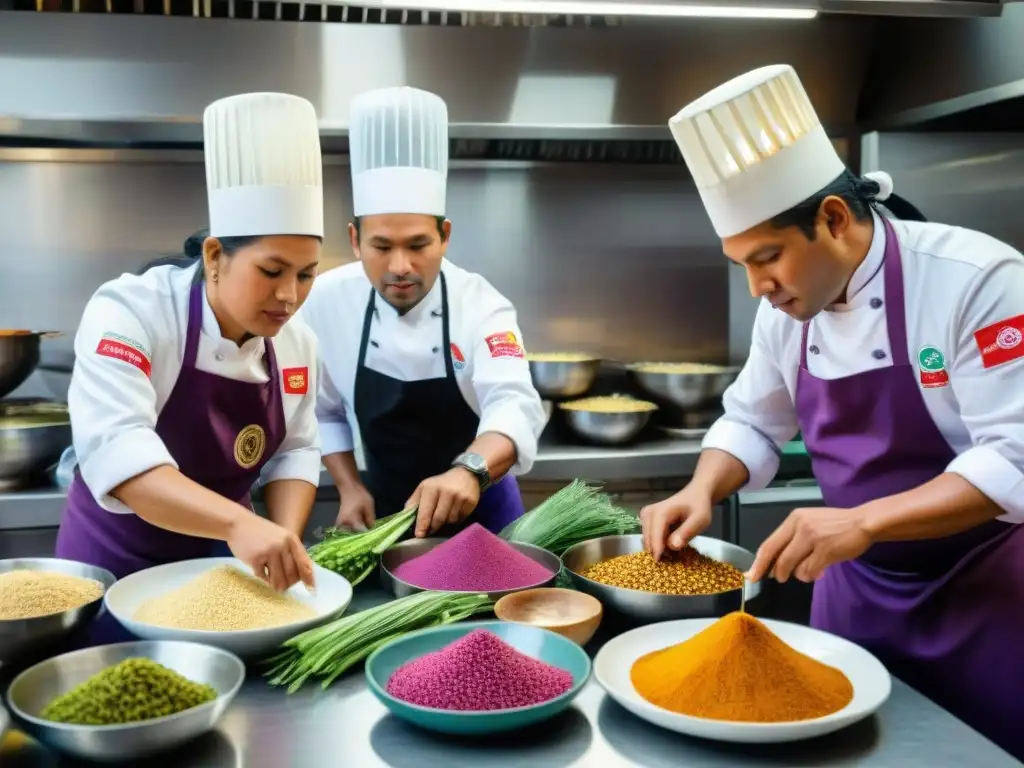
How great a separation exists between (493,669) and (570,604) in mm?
335

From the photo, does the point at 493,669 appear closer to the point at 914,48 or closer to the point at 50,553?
the point at 50,553

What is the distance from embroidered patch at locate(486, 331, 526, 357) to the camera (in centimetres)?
256

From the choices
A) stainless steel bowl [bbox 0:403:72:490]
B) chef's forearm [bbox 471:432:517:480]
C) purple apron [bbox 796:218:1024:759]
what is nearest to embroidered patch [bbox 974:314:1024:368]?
purple apron [bbox 796:218:1024:759]

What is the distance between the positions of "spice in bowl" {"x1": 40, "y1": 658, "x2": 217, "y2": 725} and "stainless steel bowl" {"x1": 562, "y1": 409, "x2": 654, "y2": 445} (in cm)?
221

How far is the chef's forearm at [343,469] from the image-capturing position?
2.58 meters

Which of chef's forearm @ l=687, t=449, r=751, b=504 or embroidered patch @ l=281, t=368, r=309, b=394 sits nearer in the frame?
chef's forearm @ l=687, t=449, r=751, b=504

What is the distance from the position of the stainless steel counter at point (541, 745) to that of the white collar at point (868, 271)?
80 cm

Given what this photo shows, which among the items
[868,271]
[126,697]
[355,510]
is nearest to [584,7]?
[868,271]

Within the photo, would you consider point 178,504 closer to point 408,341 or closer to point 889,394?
point 408,341

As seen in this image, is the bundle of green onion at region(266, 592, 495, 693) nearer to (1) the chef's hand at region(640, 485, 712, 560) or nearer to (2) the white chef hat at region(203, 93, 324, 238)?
(1) the chef's hand at region(640, 485, 712, 560)

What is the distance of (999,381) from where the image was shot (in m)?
1.62

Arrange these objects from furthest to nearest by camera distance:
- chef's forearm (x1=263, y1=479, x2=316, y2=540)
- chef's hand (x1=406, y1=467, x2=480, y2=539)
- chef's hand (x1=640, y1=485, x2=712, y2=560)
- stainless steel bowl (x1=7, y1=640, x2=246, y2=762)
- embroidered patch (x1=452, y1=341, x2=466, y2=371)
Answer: embroidered patch (x1=452, y1=341, x2=466, y2=371), chef's forearm (x1=263, y1=479, x2=316, y2=540), chef's hand (x1=406, y1=467, x2=480, y2=539), chef's hand (x1=640, y1=485, x2=712, y2=560), stainless steel bowl (x1=7, y1=640, x2=246, y2=762)

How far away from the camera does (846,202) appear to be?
67.7 inches

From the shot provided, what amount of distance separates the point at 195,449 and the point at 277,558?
1.77 feet
